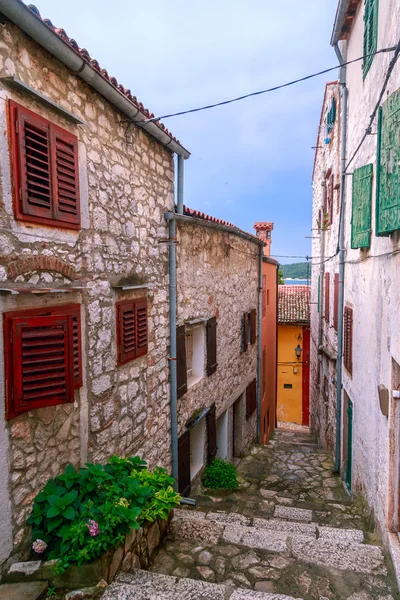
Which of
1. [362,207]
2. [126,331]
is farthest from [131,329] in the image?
[362,207]

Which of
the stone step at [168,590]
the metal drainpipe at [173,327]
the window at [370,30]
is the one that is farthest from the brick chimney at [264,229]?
the stone step at [168,590]

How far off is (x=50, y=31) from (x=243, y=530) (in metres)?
5.19

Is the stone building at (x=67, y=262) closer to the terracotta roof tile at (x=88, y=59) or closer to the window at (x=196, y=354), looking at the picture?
the terracotta roof tile at (x=88, y=59)

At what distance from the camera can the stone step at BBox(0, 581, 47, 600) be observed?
9.25ft

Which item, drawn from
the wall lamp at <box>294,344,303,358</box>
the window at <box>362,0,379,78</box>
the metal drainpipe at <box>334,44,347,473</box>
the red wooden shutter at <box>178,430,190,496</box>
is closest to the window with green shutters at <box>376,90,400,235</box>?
the window at <box>362,0,379,78</box>

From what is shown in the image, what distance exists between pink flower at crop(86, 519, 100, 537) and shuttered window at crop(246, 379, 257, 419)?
8.31m

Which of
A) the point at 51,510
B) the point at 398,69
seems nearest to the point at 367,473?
the point at 51,510

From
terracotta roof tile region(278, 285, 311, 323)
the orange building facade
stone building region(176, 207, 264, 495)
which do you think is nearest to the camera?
stone building region(176, 207, 264, 495)

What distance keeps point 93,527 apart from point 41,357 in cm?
135

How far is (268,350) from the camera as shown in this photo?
1509cm

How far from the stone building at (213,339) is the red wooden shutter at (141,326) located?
1.16 m

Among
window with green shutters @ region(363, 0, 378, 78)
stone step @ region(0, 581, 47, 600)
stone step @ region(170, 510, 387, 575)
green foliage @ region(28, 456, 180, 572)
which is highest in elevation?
window with green shutters @ region(363, 0, 378, 78)

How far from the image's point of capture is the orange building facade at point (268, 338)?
13617 mm

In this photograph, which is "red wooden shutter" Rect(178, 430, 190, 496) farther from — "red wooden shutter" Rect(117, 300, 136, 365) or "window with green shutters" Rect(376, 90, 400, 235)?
"window with green shutters" Rect(376, 90, 400, 235)
